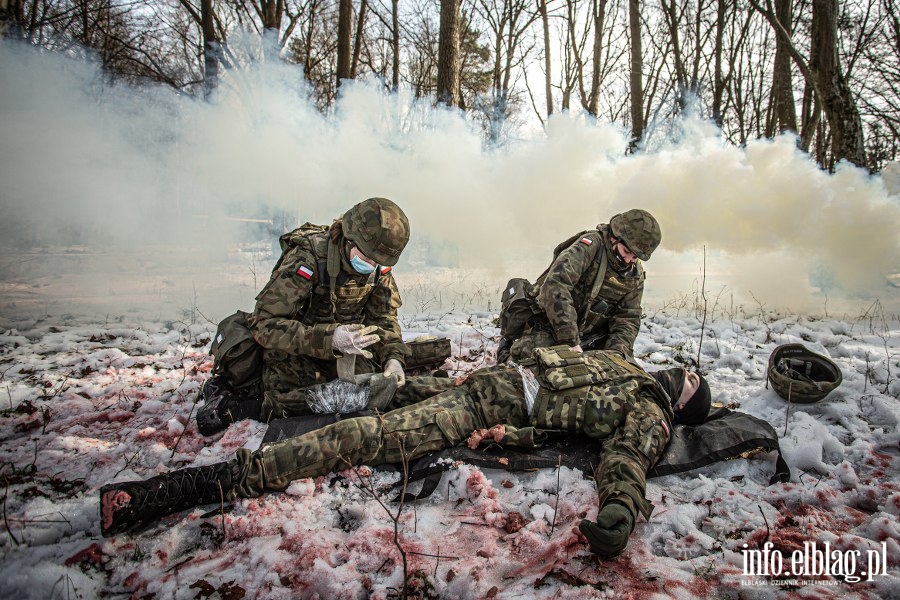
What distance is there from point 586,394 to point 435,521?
114 cm

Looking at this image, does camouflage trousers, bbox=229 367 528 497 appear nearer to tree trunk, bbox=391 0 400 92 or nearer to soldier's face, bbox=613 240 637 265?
soldier's face, bbox=613 240 637 265

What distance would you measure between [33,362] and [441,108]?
626 centimetres

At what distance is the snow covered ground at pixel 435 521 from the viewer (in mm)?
1762

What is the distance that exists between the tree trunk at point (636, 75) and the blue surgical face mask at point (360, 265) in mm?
9072

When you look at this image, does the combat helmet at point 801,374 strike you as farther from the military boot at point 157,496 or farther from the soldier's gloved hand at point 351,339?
the military boot at point 157,496

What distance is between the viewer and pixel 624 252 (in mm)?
4113

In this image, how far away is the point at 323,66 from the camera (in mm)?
17250

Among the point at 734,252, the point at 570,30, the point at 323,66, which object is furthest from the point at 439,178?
the point at 323,66

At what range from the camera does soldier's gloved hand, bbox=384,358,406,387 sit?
3189 mm

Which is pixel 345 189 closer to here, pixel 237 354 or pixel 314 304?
pixel 314 304

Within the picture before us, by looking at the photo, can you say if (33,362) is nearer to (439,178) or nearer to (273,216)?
(273,216)

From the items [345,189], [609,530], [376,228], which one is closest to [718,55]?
[345,189]

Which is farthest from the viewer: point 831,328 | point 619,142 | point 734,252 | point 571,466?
point 619,142

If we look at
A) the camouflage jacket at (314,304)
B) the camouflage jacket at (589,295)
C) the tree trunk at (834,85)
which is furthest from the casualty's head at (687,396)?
the tree trunk at (834,85)
